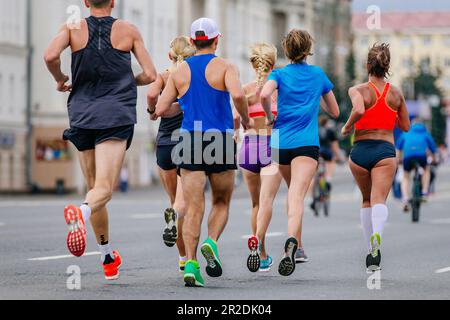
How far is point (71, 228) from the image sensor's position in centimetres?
1045

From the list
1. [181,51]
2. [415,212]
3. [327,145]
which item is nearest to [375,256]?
[181,51]

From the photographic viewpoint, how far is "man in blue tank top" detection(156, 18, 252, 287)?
11.4 m

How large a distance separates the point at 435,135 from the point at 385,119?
110501mm

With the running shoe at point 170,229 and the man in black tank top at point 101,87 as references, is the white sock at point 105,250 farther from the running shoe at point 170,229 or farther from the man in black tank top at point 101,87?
the running shoe at point 170,229

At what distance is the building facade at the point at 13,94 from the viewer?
2175 inches

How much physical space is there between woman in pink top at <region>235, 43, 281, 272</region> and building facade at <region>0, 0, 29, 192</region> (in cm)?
4150

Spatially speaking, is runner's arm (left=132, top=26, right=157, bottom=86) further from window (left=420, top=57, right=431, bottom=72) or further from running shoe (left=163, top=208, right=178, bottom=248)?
window (left=420, top=57, right=431, bottom=72)

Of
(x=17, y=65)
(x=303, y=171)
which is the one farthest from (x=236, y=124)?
(x=17, y=65)

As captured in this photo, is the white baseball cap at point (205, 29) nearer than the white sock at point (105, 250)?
Yes

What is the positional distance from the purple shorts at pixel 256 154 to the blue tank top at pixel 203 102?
1.89m

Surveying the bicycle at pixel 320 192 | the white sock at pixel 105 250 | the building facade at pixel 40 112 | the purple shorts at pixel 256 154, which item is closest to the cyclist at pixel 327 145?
the bicycle at pixel 320 192

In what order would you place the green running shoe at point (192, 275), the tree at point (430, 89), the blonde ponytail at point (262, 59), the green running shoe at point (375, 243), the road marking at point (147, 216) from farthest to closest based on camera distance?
1. the tree at point (430, 89)
2. the road marking at point (147, 216)
3. the blonde ponytail at point (262, 59)
4. the green running shoe at point (375, 243)
5. the green running shoe at point (192, 275)
